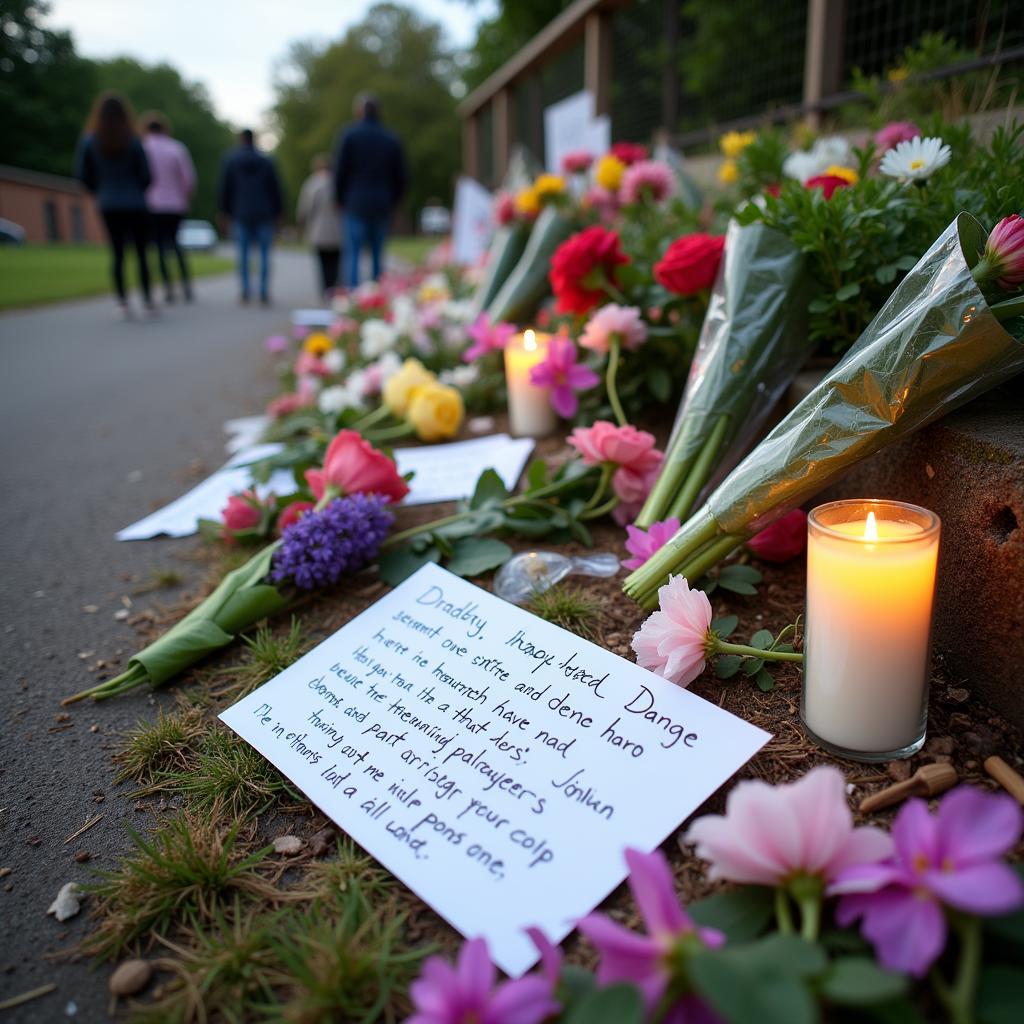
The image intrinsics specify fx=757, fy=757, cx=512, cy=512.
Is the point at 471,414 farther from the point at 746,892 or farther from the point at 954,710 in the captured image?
the point at 746,892

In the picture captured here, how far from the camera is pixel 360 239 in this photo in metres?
7.49

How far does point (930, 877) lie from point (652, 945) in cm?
24

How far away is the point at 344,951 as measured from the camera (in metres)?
0.82

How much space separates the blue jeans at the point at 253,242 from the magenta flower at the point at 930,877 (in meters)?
9.17

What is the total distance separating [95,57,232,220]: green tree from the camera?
169 feet

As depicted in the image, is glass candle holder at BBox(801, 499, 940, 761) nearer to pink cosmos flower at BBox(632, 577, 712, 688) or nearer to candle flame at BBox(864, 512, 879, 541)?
candle flame at BBox(864, 512, 879, 541)

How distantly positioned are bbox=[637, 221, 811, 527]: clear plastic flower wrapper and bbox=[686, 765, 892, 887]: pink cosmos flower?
2.93 feet

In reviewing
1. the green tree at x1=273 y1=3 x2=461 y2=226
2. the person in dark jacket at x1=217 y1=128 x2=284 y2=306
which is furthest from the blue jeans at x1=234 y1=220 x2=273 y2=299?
the green tree at x1=273 y1=3 x2=461 y2=226

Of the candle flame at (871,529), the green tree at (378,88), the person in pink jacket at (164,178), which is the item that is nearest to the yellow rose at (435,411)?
the candle flame at (871,529)

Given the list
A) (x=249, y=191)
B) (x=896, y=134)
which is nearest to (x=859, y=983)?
(x=896, y=134)

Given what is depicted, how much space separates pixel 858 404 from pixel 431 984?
37.2 inches

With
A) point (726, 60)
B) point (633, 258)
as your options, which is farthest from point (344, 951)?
point (726, 60)

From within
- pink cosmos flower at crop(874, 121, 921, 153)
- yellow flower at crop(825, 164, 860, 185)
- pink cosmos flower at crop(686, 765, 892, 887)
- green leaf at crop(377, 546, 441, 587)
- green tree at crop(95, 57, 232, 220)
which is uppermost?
green tree at crop(95, 57, 232, 220)

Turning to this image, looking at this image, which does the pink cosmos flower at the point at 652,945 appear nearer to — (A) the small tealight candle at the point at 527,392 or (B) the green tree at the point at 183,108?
(A) the small tealight candle at the point at 527,392
